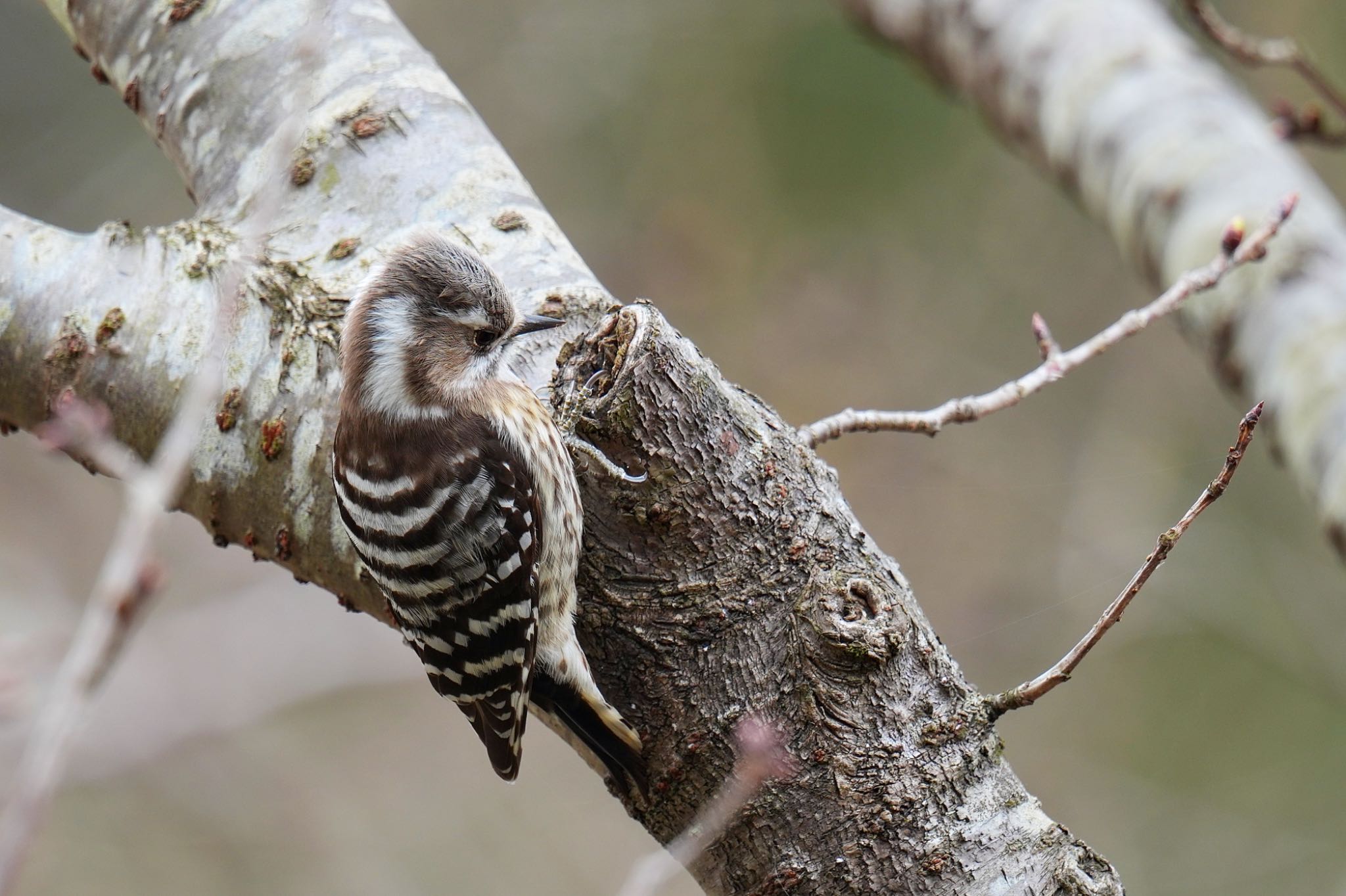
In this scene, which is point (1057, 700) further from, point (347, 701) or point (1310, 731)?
point (347, 701)

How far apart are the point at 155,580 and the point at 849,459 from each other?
5.24 meters

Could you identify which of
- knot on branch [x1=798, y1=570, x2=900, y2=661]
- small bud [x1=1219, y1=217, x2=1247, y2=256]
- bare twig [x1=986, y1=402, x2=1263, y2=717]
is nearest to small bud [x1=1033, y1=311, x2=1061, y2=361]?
small bud [x1=1219, y1=217, x2=1247, y2=256]

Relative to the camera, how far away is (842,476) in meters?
5.82

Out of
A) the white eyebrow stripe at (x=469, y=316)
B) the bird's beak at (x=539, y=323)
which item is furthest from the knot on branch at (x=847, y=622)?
the white eyebrow stripe at (x=469, y=316)

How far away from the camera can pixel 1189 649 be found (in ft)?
19.6

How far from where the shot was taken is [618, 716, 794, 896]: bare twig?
5.05ft

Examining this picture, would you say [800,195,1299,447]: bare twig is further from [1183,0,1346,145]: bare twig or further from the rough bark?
[1183,0,1346,145]: bare twig

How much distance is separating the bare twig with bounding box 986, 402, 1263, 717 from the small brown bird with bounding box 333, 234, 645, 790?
700 mm

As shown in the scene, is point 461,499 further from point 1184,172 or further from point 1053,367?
point 1184,172

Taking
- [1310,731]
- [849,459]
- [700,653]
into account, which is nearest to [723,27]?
[849,459]

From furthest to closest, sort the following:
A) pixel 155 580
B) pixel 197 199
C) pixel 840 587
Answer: pixel 197 199 → pixel 840 587 → pixel 155 580

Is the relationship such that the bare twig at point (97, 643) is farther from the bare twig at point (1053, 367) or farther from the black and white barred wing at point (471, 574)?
the bare twig at point (1053, 367)

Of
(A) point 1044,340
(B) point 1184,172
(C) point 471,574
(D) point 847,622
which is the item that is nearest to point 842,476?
(B) point 1184,172

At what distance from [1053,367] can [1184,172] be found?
2.65ft
